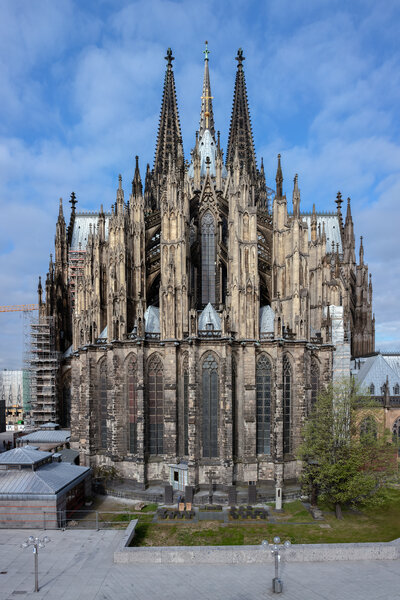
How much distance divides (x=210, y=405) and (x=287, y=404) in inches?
275

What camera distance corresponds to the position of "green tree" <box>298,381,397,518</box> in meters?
30.5

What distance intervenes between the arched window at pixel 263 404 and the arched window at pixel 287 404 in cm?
145

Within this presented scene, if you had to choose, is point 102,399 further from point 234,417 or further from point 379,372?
point 379,372

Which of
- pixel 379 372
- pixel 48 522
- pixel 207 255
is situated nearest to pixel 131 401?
pixel 48 522

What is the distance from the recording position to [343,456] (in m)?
31.5

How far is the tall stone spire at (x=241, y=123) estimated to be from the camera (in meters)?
59.7

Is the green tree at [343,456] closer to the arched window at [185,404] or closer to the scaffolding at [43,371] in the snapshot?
the arched window at [185,404]

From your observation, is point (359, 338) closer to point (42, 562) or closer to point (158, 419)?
point (158, 419)

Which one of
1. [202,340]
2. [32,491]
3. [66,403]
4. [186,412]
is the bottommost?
[32,491]

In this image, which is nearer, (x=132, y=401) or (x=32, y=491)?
(x=32, y=491)

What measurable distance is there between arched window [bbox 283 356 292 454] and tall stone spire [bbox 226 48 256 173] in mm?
31537

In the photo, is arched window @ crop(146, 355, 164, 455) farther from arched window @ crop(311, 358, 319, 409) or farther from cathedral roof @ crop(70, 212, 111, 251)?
cathedral roof @ crop(70, 212, 111, 251)

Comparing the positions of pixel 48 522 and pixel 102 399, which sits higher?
pixel 102 399

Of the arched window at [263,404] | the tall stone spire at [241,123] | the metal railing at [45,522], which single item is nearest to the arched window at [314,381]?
the arched window at [263,404]
